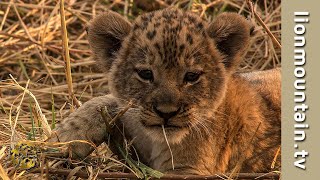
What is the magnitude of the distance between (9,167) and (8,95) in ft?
7.51

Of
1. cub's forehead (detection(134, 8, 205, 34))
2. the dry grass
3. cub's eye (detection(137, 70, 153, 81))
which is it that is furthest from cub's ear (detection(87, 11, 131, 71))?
the dry grass

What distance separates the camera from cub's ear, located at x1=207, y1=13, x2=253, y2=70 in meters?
5.20

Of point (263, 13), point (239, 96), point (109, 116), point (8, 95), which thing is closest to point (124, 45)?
point (109, 116)

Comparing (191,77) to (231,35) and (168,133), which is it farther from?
(231,35)

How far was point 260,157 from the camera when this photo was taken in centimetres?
536

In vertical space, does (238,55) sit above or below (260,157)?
above

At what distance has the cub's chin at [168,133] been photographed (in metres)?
4.88

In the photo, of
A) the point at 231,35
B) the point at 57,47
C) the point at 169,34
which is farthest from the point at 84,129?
the point at 57,47

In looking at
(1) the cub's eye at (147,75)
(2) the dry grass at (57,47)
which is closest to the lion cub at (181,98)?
(1) the cub's eye at (147,75)

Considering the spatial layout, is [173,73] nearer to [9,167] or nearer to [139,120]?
[139,120]

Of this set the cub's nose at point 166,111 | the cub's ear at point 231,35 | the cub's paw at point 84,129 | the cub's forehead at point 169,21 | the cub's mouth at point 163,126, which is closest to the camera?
the cub's nose at point 166,111

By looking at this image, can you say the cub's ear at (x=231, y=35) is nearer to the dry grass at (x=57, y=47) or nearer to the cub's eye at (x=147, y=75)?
the cub's eye at (x=147, y=75)

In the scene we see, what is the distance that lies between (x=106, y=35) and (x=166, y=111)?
2.63 ft

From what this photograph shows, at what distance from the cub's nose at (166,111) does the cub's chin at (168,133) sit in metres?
0.09
